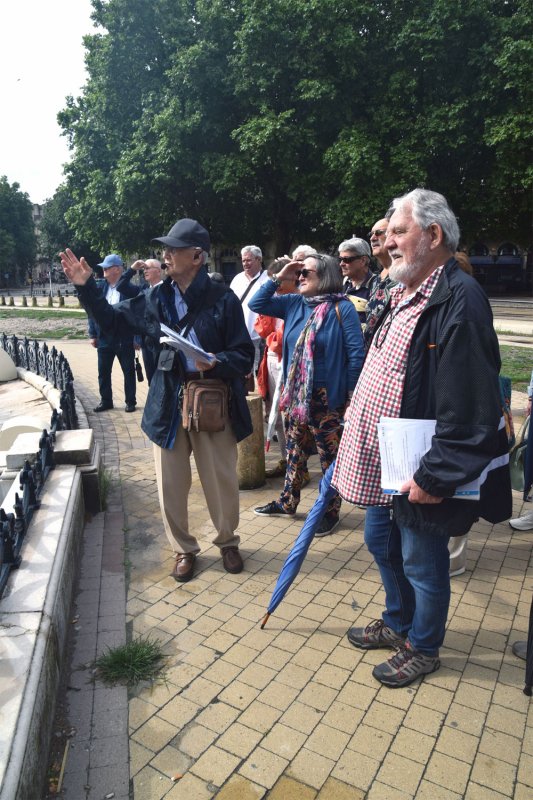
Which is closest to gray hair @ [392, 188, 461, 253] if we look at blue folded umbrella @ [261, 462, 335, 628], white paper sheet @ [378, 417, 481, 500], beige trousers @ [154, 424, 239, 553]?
white paper sheet @ [378, 417, 481, 500]

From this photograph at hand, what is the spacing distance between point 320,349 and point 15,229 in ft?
265

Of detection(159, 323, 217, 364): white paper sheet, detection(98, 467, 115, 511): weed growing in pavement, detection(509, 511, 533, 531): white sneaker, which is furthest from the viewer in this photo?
detection(98, 467, 115, 511): weed growing in pavement

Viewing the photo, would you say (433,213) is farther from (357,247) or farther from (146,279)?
(146,279)

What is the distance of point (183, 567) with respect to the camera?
3752 millimetres

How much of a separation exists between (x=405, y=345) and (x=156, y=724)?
75.6 inches

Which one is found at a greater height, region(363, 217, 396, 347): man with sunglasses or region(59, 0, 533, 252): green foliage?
region(59, 0, 533, 252): green foliage

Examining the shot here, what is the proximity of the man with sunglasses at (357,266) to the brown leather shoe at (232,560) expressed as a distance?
2.17 meters

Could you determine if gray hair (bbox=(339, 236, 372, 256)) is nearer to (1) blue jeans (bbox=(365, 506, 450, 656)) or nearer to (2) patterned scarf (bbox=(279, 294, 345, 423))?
(2) patterned scarf (bbox=(279, 294, 345, 423))

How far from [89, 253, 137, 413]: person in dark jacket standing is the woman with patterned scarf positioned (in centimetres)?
371

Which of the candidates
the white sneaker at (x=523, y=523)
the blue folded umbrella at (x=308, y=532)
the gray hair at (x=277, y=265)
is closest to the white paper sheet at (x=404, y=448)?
the blue folded umbrella at (x=308, y=532)

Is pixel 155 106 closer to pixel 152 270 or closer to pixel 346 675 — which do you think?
pixel 152 270

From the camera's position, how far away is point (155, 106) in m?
22.5

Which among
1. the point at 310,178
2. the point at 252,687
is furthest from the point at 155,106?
the point at 252,687

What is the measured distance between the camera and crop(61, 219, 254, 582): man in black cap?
11.6 ft
